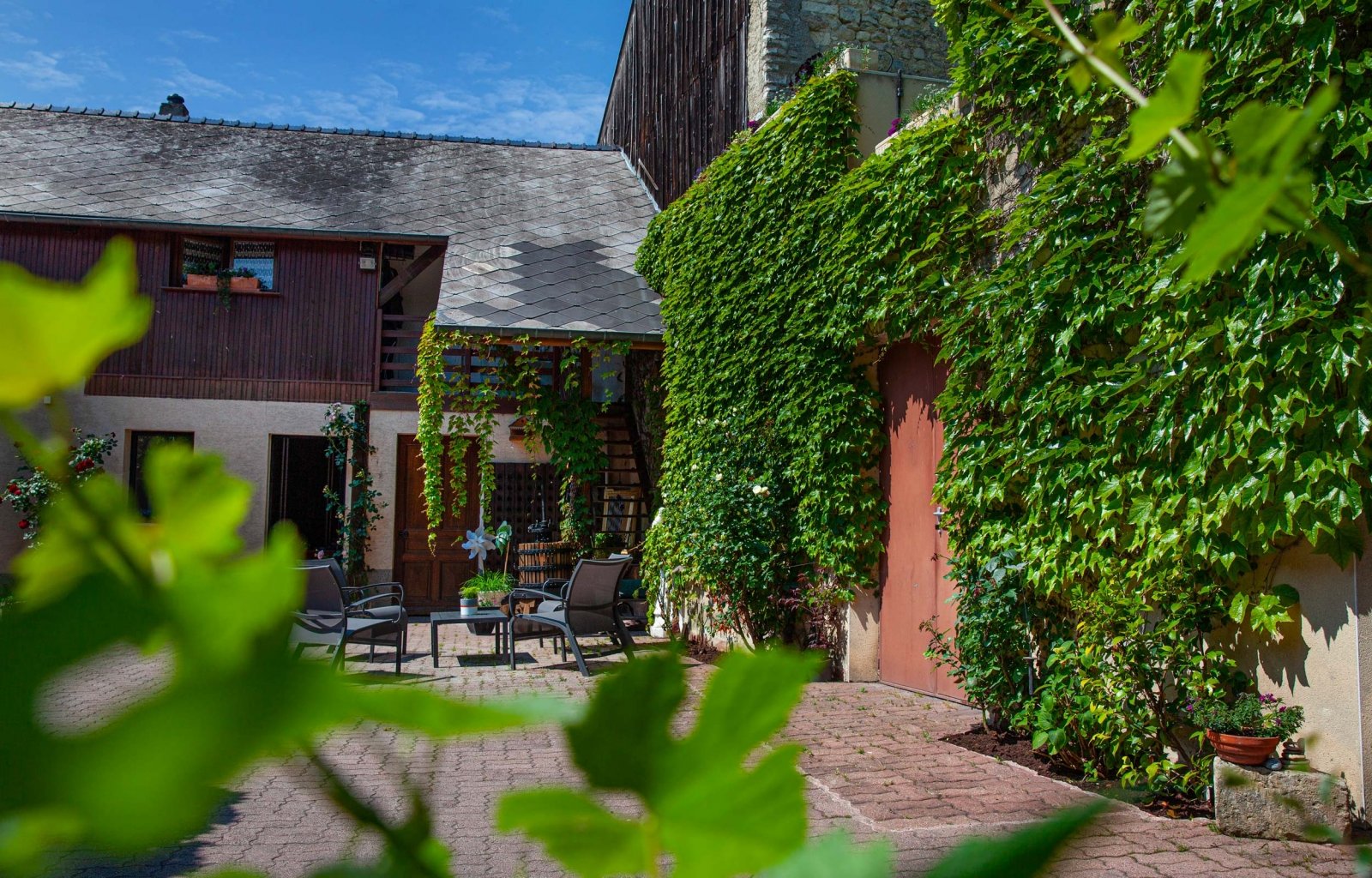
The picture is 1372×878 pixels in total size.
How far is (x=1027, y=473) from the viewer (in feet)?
15.6

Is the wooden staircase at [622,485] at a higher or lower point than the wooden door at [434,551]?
higher

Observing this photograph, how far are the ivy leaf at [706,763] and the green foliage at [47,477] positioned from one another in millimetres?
86

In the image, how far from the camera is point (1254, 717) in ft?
11.6

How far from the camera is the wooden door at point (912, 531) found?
6051 mm

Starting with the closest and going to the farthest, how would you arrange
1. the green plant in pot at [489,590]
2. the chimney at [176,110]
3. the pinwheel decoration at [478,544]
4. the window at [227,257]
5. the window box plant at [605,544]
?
the green plant in pot at [489,590]
the pinwheel decoration at [478,544]
the window box plant at [605,544]
the window at [227,257]
the chimney at [176,110]

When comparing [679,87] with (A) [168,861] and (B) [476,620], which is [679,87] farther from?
(A) [168,861]

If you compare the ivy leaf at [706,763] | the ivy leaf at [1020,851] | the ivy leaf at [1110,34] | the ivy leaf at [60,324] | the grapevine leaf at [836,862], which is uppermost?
the ivy leaf at [1110,34]

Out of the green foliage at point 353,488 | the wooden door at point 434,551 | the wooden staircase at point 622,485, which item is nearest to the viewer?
the wooden staircase at point 622,485

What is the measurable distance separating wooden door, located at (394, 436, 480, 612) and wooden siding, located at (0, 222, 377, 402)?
169cm

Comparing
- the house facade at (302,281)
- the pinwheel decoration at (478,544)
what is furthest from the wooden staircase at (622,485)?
the pinwheel decoration at (478,544)

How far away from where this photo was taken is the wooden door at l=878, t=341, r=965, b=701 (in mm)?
6051

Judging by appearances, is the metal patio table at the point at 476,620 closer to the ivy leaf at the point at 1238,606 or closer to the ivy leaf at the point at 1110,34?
the ivy leaf at the point at 1238,606

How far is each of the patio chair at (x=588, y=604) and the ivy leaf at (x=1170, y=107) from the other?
7503 millimetres

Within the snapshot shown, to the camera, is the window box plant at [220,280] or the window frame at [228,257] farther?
the window box plant at [220,280]
